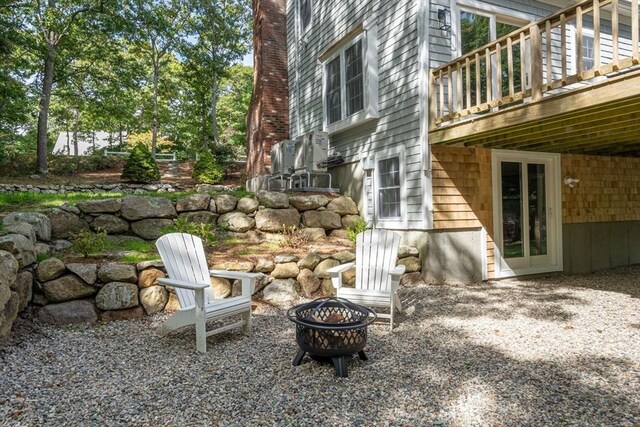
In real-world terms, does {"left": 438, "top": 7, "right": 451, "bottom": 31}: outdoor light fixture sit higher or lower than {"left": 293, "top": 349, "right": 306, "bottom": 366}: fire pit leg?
higher

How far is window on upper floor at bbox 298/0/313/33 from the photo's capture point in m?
8.99

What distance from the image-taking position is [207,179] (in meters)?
13.8

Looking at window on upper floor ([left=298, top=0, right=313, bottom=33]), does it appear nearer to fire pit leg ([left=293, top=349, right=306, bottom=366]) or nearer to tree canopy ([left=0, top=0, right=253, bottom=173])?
tree canopy ([left=0, top=0, right=253, bottom=173])

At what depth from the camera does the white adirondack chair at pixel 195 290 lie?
10.7 feet

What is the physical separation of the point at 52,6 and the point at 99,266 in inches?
460

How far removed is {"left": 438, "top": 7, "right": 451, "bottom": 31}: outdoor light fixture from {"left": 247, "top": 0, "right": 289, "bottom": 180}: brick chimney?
17.3 feet

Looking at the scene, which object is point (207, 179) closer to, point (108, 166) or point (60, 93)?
point (108, 166)

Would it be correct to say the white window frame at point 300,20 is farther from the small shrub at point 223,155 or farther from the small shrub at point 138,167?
the small shrub at point 223,155

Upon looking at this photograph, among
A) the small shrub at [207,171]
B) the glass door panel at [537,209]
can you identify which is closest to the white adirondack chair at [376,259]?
the glass door panel at [537,209]

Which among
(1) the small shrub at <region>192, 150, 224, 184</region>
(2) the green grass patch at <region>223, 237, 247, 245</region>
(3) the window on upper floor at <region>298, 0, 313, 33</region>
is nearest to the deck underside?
(2) the green grass patch at <region>223, 237, 247, 245</region>

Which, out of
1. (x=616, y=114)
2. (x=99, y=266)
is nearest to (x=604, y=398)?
(x=616, y=114)

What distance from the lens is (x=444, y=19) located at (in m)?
5.68

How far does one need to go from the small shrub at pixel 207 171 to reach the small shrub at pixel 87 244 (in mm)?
8813

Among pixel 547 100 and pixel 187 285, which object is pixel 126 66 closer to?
pixel 187 285
